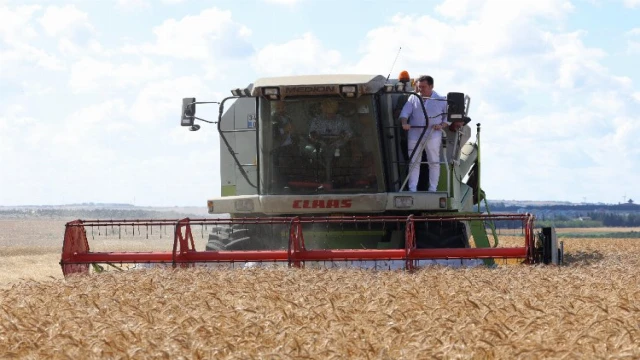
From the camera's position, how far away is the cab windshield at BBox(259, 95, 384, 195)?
36.1 ft

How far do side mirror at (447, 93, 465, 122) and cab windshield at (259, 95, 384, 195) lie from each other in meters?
0.85

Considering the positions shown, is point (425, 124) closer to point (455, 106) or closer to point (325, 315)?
point (455, 106)

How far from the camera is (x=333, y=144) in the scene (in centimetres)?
1105

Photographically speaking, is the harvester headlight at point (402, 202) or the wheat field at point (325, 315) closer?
the wheat field at point (325, 315)

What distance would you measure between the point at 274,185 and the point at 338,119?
3.18 feet

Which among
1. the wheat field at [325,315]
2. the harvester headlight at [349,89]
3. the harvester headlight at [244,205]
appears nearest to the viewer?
the wheat field at [325,315]

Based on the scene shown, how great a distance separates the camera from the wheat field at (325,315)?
482 centimetres

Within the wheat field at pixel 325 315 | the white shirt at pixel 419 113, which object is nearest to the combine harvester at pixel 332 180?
the white shirt at pixel 419 113

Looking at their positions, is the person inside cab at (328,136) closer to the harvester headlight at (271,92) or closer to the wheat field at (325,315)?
the harvester headlight at (271,92)

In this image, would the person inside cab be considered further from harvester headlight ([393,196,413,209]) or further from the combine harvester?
harvester headlight ([393,196,413,209])

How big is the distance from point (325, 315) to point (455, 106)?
4.98m

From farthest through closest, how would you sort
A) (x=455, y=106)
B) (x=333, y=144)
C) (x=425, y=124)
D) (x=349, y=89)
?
(x=333, y=144)
(x=425, y=124)
(x=349, y=89)
(x=455, y=106)

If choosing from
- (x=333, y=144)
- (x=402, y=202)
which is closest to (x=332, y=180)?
(x=333, y=144)

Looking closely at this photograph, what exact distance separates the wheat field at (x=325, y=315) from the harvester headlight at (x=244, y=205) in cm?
221
